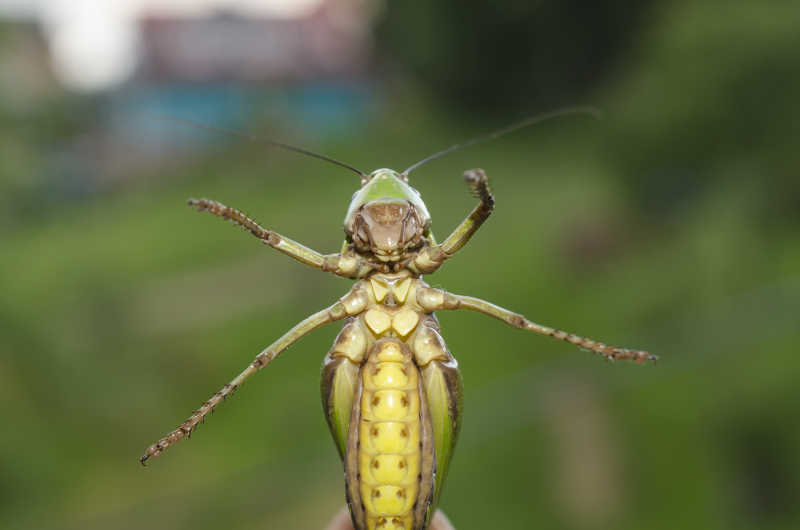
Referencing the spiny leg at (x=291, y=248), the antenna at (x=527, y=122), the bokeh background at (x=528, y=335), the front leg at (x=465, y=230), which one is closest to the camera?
the front leg at (x=465, y=230)

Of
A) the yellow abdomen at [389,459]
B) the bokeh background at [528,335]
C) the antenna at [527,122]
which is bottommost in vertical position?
the yellow abdomen at [389,459]

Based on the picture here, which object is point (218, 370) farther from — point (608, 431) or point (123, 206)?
point (123, 206)

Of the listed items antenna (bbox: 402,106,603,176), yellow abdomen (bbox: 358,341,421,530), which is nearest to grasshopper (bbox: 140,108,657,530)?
yellow abdomen (bbox: 358,341,421,530)

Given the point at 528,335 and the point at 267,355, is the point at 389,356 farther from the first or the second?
the point at 528,335

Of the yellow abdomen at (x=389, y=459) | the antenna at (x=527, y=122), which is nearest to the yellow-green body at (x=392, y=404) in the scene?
the yellow abdomen at (x=389, y=459)

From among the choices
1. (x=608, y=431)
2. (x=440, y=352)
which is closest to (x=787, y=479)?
(x=608, y=431)

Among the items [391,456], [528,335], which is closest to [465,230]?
[391,456]

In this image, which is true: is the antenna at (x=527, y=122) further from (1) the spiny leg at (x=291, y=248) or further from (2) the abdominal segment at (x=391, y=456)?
(2) the abdominal segment at (x=391, y=456)

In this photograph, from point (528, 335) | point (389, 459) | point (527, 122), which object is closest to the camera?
point (389, 459)

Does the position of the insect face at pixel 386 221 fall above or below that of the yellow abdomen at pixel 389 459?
above
